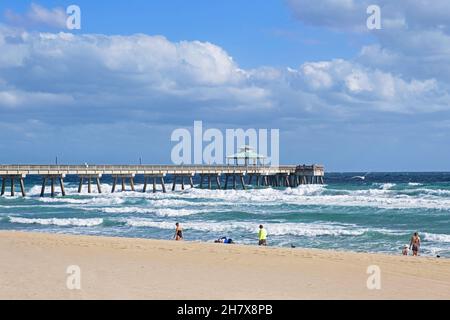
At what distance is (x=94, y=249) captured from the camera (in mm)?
17844

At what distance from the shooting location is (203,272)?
13.9m

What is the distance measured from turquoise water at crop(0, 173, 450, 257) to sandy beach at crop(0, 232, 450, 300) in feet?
15.1

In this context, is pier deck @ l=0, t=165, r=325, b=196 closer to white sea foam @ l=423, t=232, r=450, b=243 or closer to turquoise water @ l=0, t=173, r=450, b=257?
turquoise water @ l=0, t=173, r=450, b=257

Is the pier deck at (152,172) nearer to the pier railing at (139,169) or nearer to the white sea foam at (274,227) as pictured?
the pier railing at (139,169)

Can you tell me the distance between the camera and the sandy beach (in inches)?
447

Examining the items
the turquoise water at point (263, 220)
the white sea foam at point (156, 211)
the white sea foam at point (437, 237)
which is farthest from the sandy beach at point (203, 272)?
the white sea foam at point (156, 211)

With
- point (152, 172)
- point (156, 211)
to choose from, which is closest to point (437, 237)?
point (156, 211)

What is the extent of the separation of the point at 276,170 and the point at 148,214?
29261 millimetres

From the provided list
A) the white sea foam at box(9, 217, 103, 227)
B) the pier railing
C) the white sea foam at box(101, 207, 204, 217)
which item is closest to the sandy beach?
the white sea foam at box(9, 217, 103, 227)

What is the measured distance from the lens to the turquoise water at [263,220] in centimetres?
2291

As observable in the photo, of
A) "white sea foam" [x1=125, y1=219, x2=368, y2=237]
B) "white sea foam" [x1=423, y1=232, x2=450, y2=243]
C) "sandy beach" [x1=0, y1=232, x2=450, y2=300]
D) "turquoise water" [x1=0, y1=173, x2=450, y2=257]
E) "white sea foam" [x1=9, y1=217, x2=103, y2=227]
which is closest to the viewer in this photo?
"sandy beach" [x1=0, y1=232, x2=450, y2=300]

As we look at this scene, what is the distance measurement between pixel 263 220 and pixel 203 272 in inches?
643

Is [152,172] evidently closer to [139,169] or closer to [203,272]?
[139,169]
